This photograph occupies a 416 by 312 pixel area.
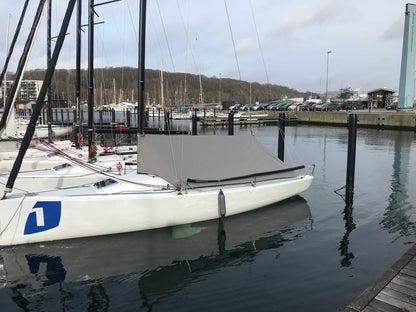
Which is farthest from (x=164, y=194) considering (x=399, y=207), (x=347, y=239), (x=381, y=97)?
(x=381, y=97)

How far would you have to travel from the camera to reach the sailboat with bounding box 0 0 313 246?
24.5 feet

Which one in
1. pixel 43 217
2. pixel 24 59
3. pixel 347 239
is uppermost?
pixel 24 59

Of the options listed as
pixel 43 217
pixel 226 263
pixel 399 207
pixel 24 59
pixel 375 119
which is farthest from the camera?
pixel 375 119

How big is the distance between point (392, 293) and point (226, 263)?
3.54 metres

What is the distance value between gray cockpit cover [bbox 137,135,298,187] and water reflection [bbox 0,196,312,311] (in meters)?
1.42

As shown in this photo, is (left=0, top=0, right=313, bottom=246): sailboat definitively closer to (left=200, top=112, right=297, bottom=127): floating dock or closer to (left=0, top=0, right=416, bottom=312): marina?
(left=0, top=0, right=416, bottom=312): marina

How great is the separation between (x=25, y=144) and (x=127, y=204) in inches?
110

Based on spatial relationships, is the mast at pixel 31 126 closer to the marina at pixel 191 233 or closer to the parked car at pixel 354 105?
the marina at pixel 191 233

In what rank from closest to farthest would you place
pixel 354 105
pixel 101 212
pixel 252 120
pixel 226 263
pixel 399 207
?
pixel 226 263, pixel 101 212, pixel 399 207, pixel 252 120, pixel 354 105

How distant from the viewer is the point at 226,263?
7203 mm

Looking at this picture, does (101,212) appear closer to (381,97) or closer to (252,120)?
(252,120)

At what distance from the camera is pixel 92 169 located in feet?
38.0

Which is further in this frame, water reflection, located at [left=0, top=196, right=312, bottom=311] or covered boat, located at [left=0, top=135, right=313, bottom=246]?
covered boat, located at [left=0, top=135, right=313, bottom=246]

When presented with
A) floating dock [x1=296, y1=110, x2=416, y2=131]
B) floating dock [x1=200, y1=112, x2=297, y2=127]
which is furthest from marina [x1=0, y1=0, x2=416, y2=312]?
floating dock [x1=200, y1=112, x2=297, y2=127]
